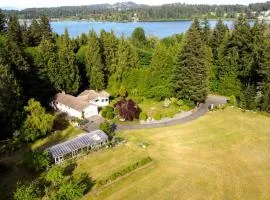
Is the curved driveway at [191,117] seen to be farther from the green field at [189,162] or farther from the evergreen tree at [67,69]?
the evergreen tree at [67,69]

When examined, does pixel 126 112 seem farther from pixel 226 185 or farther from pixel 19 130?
pixel 226 185

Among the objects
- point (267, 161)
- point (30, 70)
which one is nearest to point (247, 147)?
point (267, 161)

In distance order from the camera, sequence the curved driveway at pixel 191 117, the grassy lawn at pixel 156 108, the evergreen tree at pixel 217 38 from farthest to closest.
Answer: the evergreen tree at pixel 217 38
the grassy lawn at pixel 156 108
the curved driveway at pixel 191 117

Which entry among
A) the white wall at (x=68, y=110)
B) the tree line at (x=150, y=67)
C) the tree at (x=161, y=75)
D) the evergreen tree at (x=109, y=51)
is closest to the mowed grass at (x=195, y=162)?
the tree line at (x=150, y=67)

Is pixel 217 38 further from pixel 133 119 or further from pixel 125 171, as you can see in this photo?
pixel 125 171

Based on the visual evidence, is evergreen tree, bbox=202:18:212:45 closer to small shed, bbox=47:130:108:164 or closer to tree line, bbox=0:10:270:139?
tree line, bbox=0:10:270:139

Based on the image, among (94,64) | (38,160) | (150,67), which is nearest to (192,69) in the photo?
(150,67)

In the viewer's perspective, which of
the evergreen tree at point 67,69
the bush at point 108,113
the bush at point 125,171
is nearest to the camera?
the bush at point 125,171
